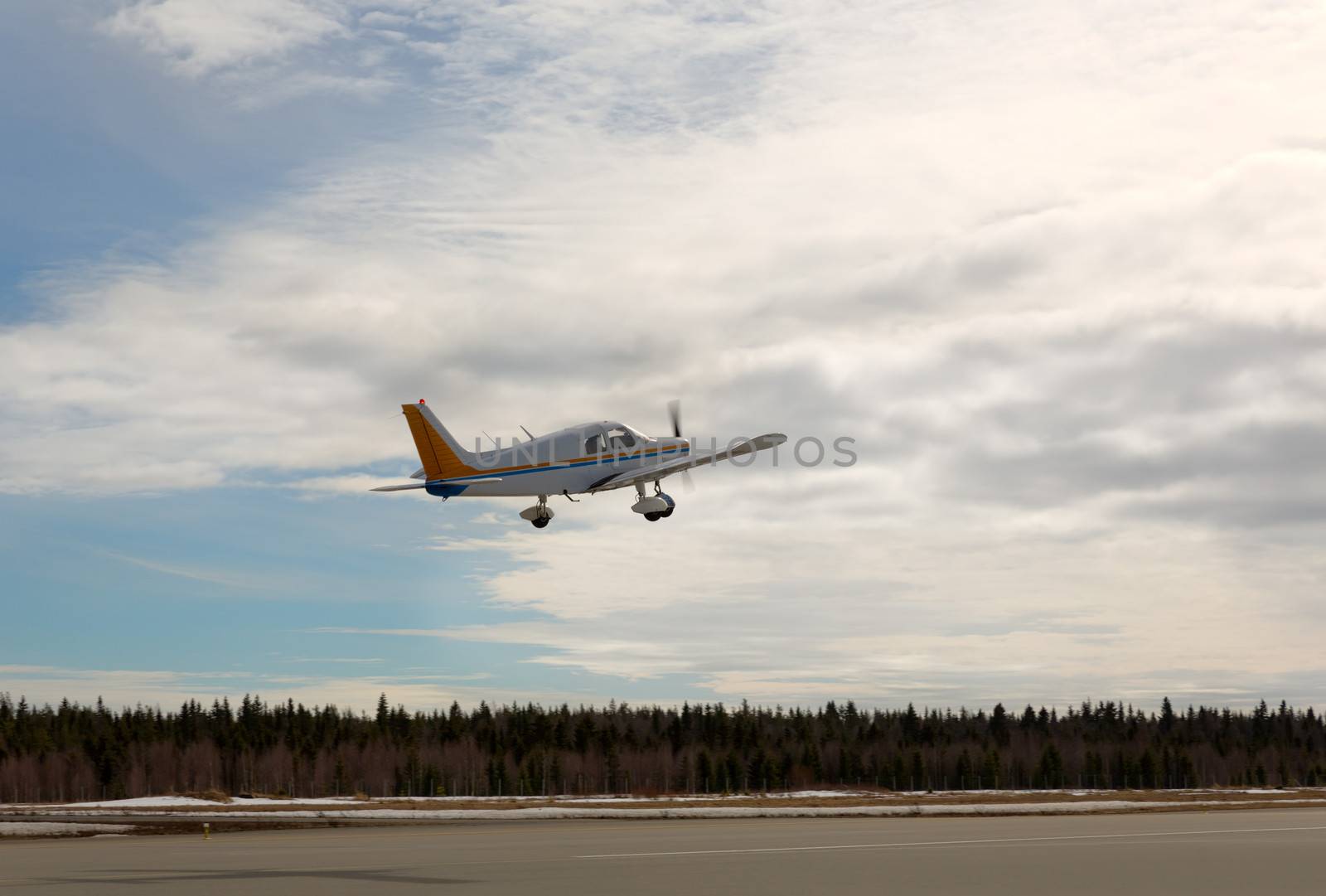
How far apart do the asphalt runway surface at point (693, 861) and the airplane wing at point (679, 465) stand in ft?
50.0

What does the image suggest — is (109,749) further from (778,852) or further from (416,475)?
(778,852)

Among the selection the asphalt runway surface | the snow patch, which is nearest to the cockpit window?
the asphalt runway surface

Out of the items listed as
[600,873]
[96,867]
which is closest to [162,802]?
[96,867]

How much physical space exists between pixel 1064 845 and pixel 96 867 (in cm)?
3213

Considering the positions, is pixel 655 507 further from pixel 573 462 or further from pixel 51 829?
pixel 51 829

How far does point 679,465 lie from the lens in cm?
6091

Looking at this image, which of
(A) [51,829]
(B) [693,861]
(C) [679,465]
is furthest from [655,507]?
(A) [51,829]

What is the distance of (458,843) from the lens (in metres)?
50.6

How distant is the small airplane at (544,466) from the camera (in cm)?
5859

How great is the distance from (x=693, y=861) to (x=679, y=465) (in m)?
23.8

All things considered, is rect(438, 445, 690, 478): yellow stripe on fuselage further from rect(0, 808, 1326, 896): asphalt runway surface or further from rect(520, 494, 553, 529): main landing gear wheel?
rect(0, 808, 1326, 896): asphalt runway surface

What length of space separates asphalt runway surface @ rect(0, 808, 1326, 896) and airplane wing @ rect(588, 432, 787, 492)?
15.2 metres

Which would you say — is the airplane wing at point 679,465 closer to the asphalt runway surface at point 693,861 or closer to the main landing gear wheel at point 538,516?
the main landing gear wheel at point 538,516

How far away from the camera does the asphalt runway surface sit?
32.2 meters
